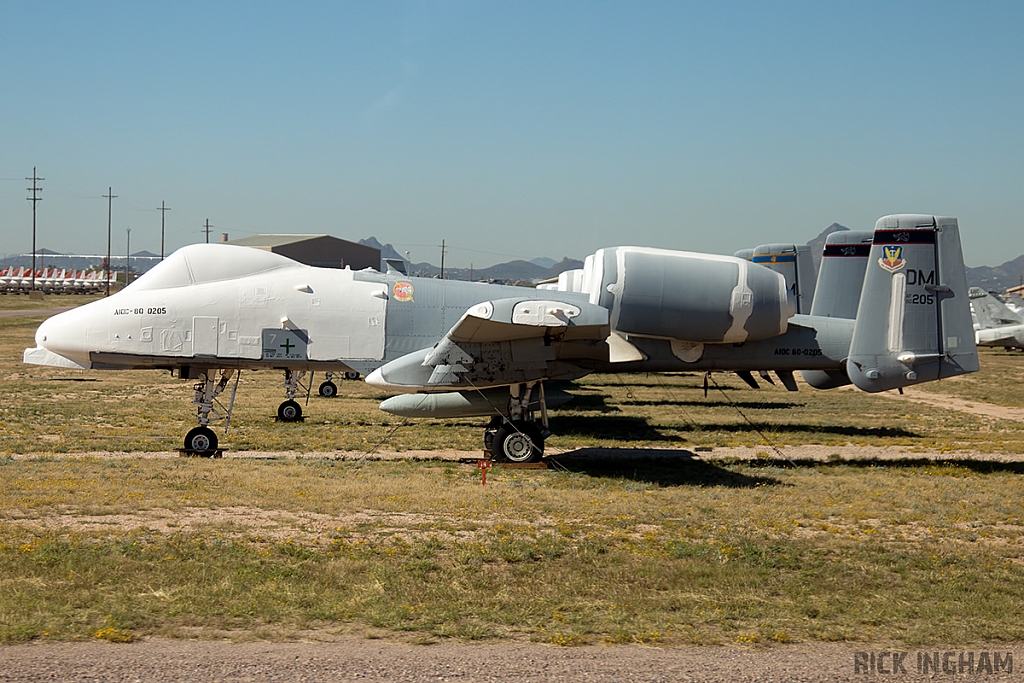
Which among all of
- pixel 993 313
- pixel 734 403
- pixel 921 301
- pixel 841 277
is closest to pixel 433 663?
pixel 921 301

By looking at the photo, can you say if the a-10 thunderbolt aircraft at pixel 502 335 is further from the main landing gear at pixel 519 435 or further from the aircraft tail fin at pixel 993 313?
the aircraft tail fin at pixel 993 313

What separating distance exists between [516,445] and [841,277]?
10.2 metres

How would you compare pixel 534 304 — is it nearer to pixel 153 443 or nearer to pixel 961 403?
pixel 153 443

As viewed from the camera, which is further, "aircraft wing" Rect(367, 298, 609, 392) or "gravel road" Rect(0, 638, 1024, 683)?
"aircraft wing" Rect(367, 298, 609, 392)

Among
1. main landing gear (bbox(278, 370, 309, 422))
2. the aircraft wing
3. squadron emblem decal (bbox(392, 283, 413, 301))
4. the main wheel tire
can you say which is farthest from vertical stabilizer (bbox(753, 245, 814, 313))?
the main wheel tire

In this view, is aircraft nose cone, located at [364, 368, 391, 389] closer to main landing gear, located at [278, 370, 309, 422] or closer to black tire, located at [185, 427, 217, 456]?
black tire, located at [185, 427, 217, 456]

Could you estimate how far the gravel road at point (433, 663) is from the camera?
611 cm

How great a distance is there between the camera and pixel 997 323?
51906mm

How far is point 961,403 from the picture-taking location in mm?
28609

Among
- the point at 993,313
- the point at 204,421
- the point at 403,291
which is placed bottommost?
the point at 204,421

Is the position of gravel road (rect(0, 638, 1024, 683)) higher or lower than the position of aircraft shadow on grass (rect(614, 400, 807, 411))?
lower

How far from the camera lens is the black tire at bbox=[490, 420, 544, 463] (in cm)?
1514

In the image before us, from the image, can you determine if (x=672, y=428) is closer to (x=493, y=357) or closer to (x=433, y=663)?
(x=493, y=357)

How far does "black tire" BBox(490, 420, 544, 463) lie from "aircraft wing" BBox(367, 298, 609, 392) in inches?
31.9
